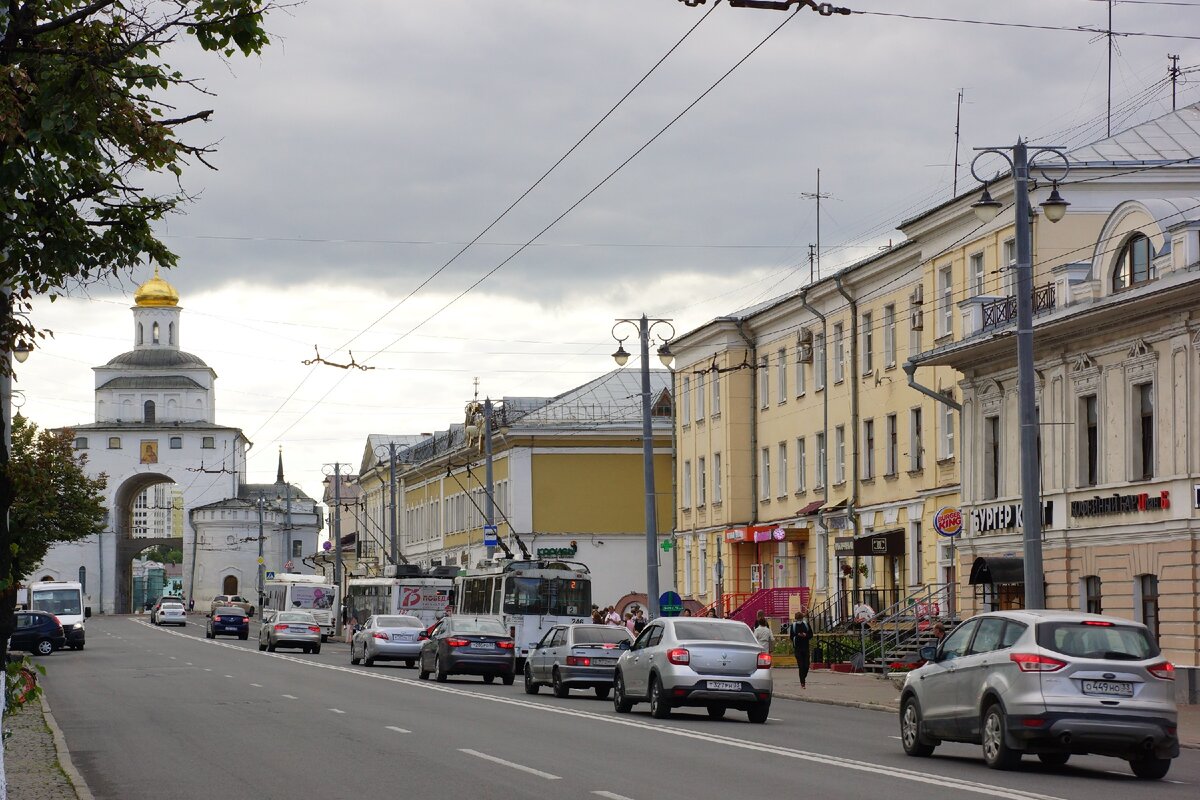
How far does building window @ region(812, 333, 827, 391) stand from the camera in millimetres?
51250

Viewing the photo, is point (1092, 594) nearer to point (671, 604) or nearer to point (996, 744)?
point (671, 604)

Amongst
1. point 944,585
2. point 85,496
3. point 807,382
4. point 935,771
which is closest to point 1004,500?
point 944,585

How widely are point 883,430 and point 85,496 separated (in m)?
29.5

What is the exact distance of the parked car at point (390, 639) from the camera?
47625 mm

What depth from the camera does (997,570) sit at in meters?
34.8

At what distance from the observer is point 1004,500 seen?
119 feet

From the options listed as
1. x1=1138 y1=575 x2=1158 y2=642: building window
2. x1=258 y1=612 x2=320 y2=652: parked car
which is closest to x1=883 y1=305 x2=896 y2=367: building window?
x1=1138 y1=575 x2=1158 y2=642: building window

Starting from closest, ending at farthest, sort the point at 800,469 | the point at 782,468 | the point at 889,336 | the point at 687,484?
the point at 889,336, the point at 800,469, the point at 782,468, the point at 687,484

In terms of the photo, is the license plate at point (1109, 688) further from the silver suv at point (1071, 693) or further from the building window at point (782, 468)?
the building window at point (782, 468)

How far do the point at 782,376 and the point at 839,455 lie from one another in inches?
226

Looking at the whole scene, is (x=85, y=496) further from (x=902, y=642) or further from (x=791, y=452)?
(x=902, y=642)

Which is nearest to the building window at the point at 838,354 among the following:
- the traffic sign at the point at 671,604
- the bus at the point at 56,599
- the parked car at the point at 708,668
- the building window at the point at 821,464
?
the building window at the point at 821,464

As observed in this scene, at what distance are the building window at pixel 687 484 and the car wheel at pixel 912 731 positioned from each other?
4419 cm

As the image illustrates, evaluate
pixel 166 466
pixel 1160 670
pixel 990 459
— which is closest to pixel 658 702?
pixel 1160 670
